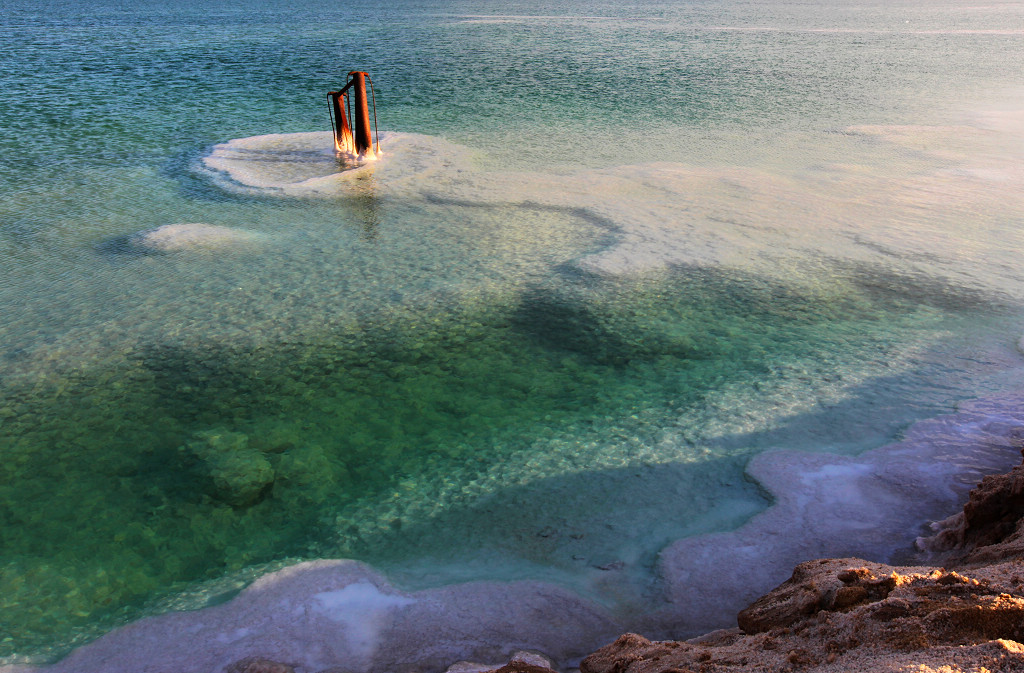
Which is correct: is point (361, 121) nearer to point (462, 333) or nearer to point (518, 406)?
point (462, 333)

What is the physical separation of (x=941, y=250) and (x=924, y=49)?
17476 mm

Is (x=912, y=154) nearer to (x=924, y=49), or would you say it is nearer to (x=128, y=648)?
(x=128, y=648)

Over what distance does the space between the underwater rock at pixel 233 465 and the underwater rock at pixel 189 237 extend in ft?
9.98

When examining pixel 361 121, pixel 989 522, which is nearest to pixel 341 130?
pixel 361 121

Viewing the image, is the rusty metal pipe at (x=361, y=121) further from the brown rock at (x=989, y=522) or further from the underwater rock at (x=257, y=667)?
the brown rock at (x=989, y=522)

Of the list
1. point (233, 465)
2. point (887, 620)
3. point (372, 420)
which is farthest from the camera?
point (372, 420)

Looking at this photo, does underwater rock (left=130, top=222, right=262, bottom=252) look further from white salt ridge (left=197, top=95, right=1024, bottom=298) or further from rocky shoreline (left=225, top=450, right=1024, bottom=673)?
rocky shoreline (left=225, top=450, right=1024, bottom=673)

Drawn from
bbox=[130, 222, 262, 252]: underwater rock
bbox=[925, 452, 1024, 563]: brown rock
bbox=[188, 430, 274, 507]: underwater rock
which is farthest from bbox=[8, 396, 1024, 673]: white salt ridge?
bbox=[130, 222, 262, 252]: underwater rock


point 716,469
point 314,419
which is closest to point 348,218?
point 314,419

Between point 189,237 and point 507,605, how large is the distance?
5.15m

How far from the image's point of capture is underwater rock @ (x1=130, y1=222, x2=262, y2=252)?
657 centimetres

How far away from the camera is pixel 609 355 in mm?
4840

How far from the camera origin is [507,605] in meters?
3.00

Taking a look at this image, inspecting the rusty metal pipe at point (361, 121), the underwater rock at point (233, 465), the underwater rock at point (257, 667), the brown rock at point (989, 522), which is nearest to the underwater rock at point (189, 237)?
the rusty metal pipe at point (361, 121)
